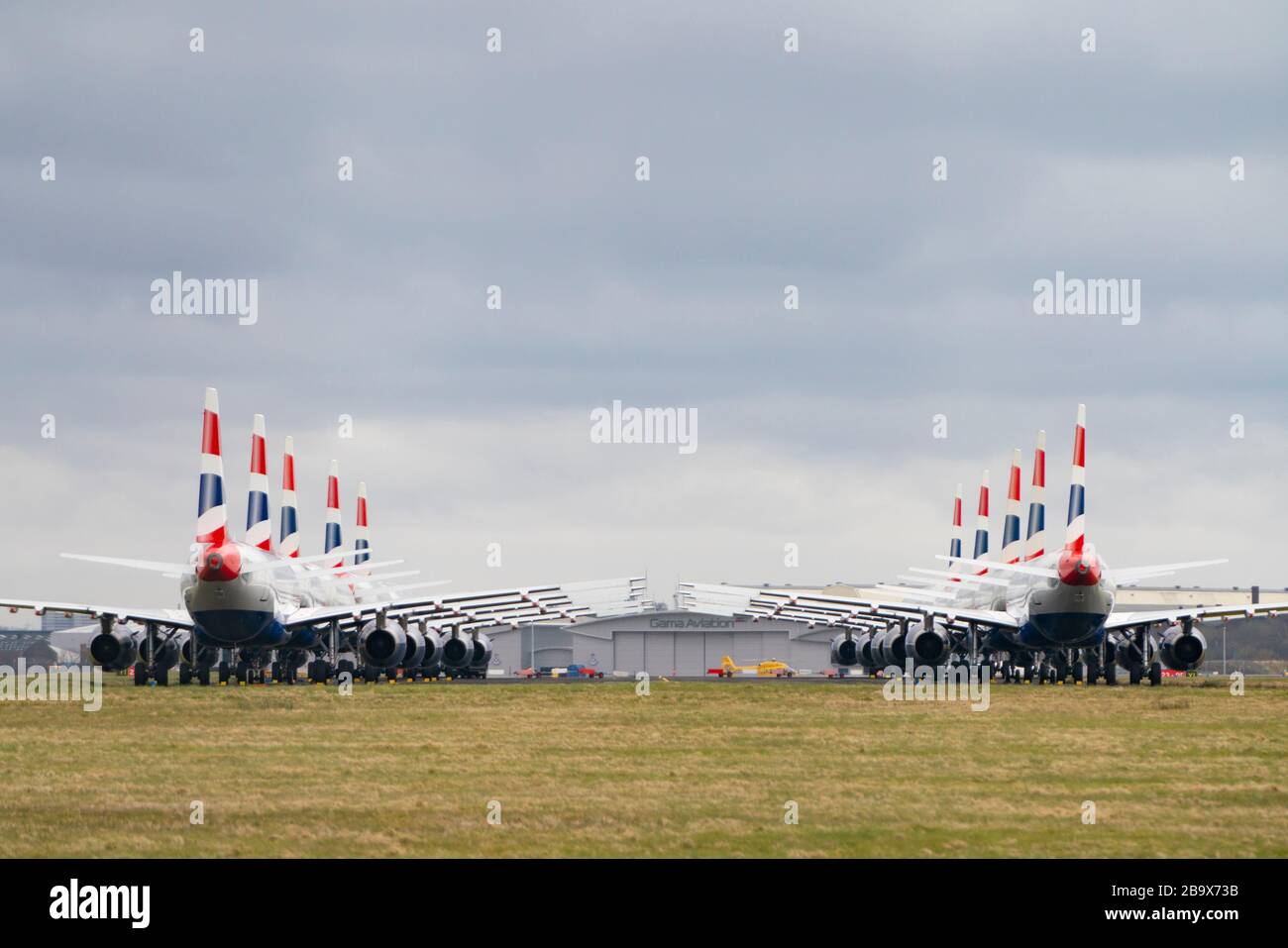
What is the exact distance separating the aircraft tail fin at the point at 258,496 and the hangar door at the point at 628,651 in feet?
295

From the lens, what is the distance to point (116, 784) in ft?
80.8

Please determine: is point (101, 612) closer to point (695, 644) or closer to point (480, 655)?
point (480, 655)

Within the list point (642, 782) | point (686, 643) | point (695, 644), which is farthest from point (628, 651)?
point (642, 782)

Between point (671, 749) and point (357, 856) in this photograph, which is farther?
point (671, 749)

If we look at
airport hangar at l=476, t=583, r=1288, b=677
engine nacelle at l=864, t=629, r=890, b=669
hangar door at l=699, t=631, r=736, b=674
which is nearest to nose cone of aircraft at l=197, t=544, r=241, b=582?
engine nacelle at l=864, t=629, r=890, b=669

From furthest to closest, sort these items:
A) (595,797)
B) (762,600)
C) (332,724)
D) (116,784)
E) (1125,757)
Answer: (762,600)
(332,724)
(1125,757)
(116,784)
(595,797)

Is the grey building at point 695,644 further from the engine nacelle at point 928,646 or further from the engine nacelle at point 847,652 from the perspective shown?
the engine nacelle at point 928,646

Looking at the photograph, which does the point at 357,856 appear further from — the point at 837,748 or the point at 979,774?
the point at 837,748

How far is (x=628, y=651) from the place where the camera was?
161750 mm

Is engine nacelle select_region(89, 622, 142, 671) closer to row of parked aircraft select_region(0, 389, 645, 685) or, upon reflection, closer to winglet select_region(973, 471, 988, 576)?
row of parked aircraft select_region(0, 389, 645, 685)

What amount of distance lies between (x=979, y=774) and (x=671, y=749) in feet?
22.6

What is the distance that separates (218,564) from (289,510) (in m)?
36.1

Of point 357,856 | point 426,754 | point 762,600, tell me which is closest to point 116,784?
point 426,754

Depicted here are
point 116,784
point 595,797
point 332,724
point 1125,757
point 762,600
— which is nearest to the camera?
point 595,797
